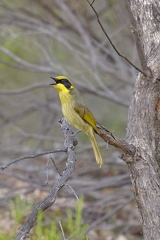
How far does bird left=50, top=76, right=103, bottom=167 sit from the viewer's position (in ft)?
14.9

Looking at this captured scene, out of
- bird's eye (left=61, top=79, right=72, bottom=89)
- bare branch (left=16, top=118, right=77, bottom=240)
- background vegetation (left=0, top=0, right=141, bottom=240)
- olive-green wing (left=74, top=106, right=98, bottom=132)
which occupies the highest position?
background vegetation (left=0, top=0, right=141, bottom=240)

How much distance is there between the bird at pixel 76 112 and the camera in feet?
14.9

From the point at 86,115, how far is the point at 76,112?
145mm

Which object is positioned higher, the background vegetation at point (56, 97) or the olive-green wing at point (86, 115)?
the background vegetation at point (56, 97)

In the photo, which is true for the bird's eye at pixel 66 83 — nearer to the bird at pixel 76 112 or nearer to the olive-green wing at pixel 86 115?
the bird at pixel 76 112

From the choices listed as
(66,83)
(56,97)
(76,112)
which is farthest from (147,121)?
(56,97)

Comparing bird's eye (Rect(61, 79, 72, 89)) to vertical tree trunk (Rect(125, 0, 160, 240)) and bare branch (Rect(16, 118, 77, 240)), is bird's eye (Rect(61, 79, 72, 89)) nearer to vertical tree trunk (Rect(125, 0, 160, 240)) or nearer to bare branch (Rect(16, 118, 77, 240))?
bare branch (Rect(16, 118, 77, 240))

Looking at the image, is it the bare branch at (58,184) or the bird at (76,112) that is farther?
the bird at (76,112)

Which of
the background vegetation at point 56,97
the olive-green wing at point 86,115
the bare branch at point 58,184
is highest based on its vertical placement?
the background vegetation at point 56,97

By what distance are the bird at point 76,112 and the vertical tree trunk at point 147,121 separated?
1.84ft

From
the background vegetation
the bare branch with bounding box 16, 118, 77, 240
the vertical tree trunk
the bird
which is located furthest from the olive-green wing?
the background vegetation

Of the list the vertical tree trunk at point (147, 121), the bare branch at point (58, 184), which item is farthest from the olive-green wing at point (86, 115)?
the vertical tree trunk at point (147, 121)

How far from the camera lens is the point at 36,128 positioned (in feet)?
33.4

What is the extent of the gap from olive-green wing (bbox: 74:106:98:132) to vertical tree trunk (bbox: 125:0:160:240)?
48 cm
